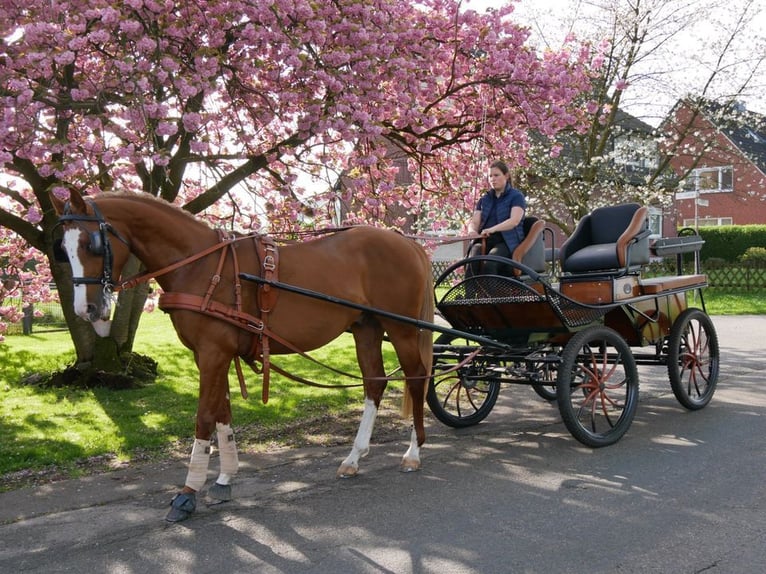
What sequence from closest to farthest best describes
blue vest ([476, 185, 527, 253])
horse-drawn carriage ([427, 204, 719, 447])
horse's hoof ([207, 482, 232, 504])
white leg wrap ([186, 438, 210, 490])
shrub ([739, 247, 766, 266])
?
white leg wrap ([186, 438, 210, 490]) < horse's hoof ([207, 482, 232, 504]) < horse-drawn carriage ([427, 204, 719, 447]) < blue vest ([476, 185, 527, 253]) < shrub ([739, 247, 766, 266])

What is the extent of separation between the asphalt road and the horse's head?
4.45 ft

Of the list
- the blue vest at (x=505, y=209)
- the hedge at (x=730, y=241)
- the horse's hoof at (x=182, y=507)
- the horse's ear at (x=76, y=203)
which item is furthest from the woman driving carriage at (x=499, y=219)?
the hedge at (x=730, y=241)

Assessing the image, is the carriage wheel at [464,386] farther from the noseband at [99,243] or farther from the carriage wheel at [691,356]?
the noseband at [99,243]

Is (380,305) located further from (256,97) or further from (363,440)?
(256,97)

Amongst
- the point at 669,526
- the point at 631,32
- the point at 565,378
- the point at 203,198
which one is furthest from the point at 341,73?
the point at 631,32

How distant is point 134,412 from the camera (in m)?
7.79

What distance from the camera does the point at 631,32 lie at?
57.9ft

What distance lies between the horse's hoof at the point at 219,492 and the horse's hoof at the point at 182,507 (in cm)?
26

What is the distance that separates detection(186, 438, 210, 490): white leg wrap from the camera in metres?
4.61

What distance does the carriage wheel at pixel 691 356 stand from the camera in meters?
7.07

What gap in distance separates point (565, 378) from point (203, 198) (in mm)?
5397

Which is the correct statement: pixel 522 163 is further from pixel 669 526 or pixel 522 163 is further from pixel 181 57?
pixel 669 526

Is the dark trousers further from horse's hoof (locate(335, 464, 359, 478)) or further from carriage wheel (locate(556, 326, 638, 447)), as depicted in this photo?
horse's hoof (locate(335, 464, 359, 478))

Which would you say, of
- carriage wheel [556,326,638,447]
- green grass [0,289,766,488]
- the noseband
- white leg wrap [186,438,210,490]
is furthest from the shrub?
the noseband
